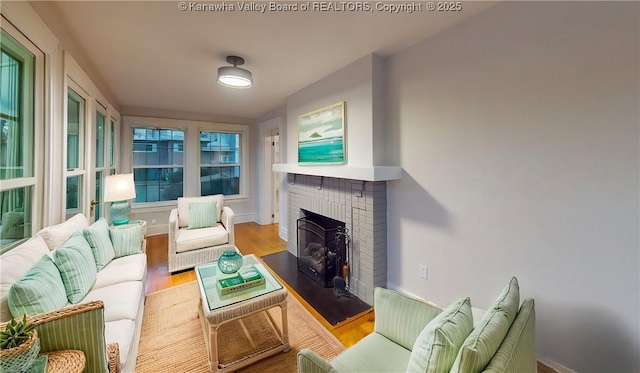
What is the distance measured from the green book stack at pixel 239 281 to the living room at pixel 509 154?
1.25 meters

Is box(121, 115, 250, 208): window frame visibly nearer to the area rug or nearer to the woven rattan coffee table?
the area rug

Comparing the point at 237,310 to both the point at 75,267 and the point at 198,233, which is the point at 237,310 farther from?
the point at 198,233

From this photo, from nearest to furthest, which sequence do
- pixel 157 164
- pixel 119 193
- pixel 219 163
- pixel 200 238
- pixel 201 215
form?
1. pixel 119 193
2. pixel 200 238
3. pixel 201 215
4. pixel 157 164
5. pixel 219 163

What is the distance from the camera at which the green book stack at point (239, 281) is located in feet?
6.01

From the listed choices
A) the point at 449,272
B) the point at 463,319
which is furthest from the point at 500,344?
the point at 449,272

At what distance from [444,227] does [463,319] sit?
120 centimetres

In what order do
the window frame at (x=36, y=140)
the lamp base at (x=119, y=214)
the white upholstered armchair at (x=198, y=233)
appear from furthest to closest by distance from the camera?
1. the white upholstered armchair at (x=198, y=233)
2. the lamp base at (x=119, y=214)
3. the window frame at (x=36, y=140)

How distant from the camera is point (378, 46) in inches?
88.8

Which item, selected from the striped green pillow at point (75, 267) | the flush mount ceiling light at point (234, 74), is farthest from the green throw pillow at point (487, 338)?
the flush mount ceiling light at point (234, 74)

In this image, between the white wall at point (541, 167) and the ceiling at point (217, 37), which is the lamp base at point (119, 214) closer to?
the ceiling at point (217, 37)

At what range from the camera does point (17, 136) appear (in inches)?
62.7

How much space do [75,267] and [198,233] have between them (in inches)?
68.7

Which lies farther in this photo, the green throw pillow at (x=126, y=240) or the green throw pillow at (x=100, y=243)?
the green throw pillow at (x=126, y=240)

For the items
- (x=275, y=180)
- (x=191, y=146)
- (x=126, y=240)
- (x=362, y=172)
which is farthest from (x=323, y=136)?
(x=191, y=146)
